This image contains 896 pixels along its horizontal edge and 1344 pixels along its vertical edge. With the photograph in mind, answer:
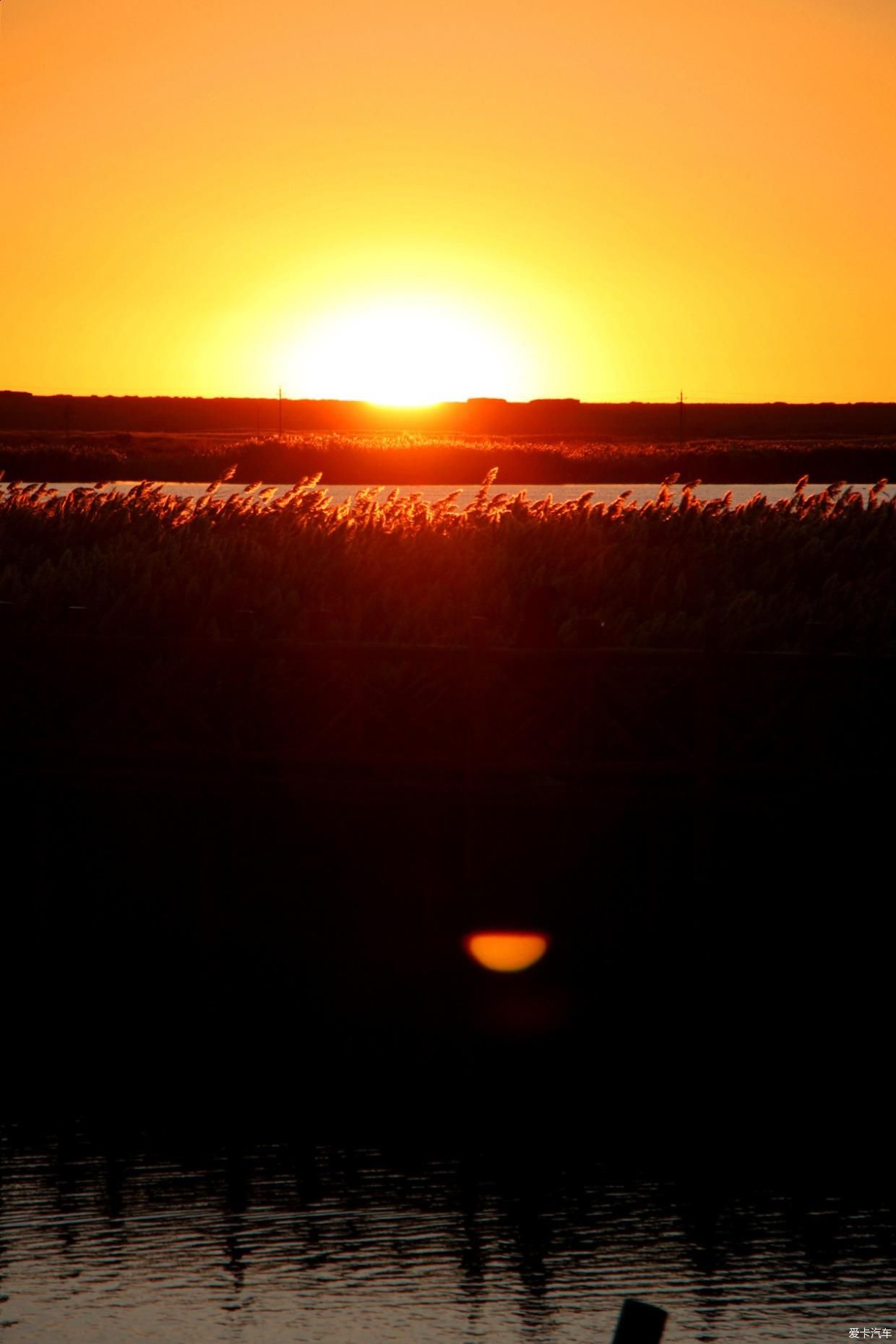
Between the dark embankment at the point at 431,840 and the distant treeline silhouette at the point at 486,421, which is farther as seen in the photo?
the distant treeline silhouette at the point at 486,421

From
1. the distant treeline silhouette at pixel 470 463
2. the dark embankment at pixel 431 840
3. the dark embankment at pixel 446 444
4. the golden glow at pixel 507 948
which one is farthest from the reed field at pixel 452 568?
the distant treeline silhouette at pixel 470 463

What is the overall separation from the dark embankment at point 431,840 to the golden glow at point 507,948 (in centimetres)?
17

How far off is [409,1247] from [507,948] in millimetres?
6277

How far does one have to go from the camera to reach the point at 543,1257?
852 cm

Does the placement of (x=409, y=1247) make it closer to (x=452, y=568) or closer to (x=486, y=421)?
(x=452, y=568)

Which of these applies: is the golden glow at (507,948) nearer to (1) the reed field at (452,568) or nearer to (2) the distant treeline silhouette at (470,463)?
(1) the reed field at (452,568)

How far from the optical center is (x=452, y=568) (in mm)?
19266

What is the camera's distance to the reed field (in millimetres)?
18078

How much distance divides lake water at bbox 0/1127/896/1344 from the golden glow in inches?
166

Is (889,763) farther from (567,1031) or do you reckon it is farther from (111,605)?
(111,605)

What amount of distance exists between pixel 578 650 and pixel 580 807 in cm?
155

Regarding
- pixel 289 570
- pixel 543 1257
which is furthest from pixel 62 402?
pixel 543 1257

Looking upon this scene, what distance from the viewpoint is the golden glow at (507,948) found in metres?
14.4

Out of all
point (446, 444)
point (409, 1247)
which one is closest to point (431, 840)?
point (409, 1247)
